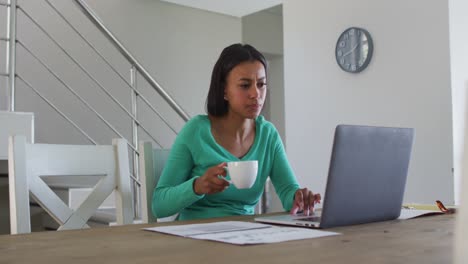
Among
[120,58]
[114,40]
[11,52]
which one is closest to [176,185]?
[11,52]

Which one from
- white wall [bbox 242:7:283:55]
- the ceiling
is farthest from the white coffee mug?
white wall [bbox 242:7:283:55]

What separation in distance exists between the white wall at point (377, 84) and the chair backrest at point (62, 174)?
6.74ft

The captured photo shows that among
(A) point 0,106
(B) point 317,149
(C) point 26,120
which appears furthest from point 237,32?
(C) point 26,120

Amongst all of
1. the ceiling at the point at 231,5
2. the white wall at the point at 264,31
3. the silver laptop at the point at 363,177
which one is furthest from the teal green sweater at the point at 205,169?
the white wall at the point at 264,31

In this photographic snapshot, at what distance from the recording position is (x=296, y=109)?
3799 millimetres

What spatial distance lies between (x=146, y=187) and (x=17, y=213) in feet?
1.25

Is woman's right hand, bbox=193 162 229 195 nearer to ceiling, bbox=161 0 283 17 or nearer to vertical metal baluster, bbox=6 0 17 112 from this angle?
vertical metal baluster, bbox=6 0 17 112

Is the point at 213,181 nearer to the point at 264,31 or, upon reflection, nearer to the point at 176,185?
the point at 176,185

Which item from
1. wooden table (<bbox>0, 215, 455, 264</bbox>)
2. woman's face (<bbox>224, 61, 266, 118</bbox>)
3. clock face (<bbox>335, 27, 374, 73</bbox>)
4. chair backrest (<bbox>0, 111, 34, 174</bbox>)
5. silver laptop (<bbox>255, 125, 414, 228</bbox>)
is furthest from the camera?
clock face (<bbox>335, 27, 374, 73</bbox>)

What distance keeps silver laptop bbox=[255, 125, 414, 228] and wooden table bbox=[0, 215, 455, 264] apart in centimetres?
6

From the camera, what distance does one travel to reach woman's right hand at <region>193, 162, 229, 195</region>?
1.18 meters

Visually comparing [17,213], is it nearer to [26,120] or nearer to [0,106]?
[26,120]

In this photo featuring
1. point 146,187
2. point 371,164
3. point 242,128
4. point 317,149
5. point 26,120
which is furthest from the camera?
point 317,149

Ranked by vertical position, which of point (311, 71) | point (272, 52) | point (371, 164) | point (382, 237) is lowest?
point (382, 237)
